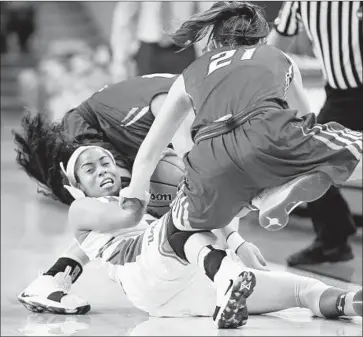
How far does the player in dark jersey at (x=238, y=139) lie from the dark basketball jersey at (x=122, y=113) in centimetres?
24

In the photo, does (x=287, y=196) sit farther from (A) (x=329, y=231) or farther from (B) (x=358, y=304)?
(A) (x=329, y=231)

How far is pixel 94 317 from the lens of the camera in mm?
2205

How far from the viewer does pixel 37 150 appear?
7.09 feet

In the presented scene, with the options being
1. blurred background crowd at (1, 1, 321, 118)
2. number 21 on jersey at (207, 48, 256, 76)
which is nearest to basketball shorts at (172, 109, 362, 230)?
number 21 on jersey at (207, 48, 256, 76)

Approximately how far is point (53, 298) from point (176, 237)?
1.55ft

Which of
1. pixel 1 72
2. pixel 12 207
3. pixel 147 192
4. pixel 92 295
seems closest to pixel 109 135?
pixel 147 192

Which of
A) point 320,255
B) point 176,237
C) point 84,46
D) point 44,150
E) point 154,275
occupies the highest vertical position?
point 44,150

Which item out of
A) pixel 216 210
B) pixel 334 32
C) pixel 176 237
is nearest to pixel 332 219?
pixel 334 32

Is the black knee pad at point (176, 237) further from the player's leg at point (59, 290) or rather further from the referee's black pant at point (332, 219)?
the referee's black pant at point (332, 219)

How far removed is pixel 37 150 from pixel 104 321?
42 cm

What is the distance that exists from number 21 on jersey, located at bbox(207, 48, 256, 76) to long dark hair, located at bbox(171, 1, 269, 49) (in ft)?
0.18

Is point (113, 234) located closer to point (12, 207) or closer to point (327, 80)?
point (327, 80)

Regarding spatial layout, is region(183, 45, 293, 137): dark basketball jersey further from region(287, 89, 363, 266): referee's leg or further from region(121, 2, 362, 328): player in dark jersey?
region(287, 89, 363, 266): referee's leg

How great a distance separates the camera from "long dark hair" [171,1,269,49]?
1.88 m
